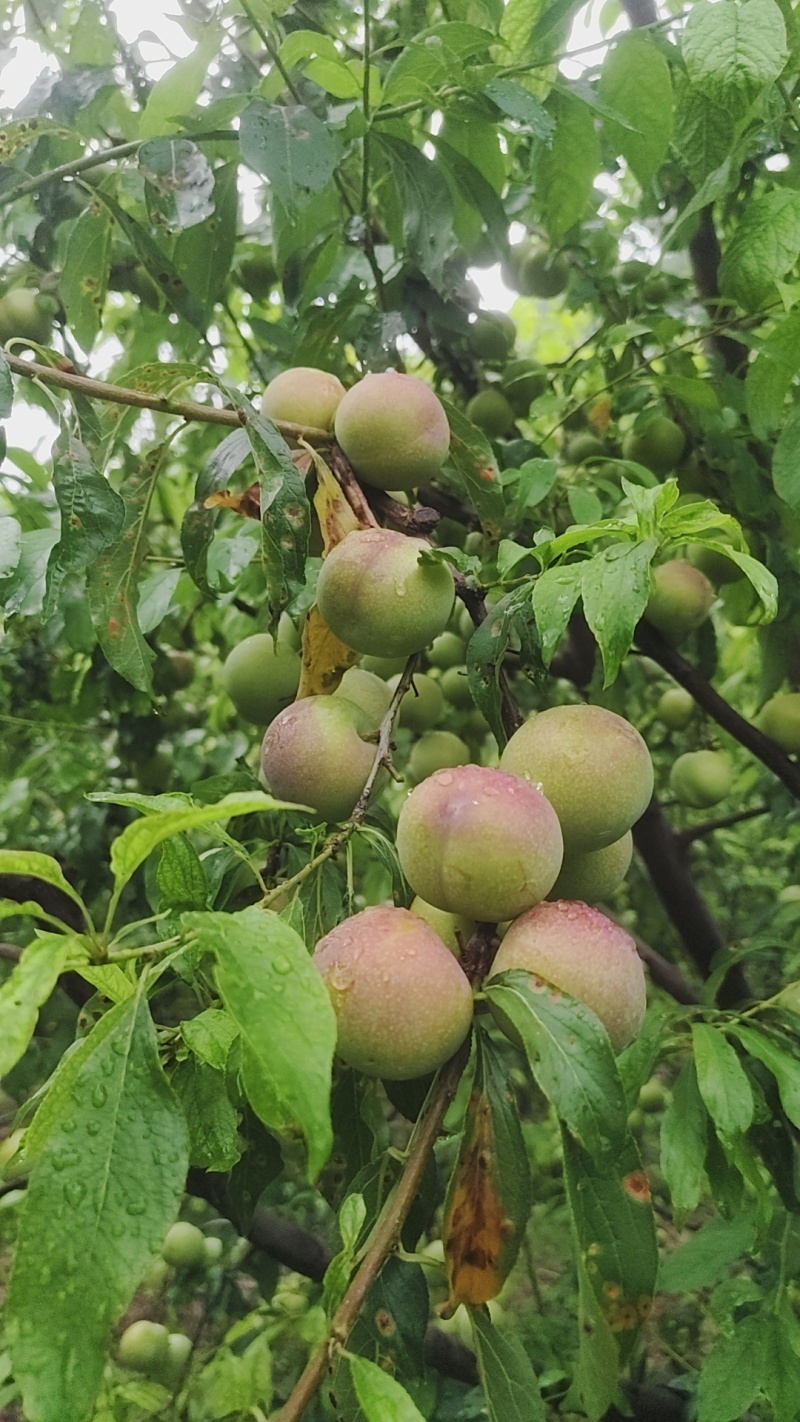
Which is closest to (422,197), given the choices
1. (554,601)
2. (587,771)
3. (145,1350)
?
(554,601)

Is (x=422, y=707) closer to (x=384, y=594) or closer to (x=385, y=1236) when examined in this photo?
(x=384, y=594)

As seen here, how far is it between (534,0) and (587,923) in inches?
48.5

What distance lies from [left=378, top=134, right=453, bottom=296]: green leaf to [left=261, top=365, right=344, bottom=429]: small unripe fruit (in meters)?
0.30

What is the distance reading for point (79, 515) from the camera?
890 mm

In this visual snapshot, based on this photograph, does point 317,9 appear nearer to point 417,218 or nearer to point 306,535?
point 417,218

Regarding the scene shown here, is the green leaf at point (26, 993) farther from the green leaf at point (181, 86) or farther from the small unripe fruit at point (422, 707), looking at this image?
the green leaf at point (181, 86)

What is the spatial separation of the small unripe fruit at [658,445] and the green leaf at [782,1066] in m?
1.11

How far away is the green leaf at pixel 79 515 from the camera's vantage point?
881mm

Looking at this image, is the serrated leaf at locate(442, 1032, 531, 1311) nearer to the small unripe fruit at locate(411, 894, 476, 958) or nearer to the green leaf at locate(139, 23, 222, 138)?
the small unripe fruit at locate(411, 894, 476, 958)

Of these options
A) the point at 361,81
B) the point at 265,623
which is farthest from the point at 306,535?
the point at 361,81

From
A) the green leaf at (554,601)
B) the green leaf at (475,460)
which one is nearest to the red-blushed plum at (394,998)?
the green leaf at (554,601)

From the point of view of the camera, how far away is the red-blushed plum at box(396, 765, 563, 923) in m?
0.75

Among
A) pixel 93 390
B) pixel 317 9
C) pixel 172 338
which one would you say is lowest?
pixel 93 390

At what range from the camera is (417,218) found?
1354 millimetres
